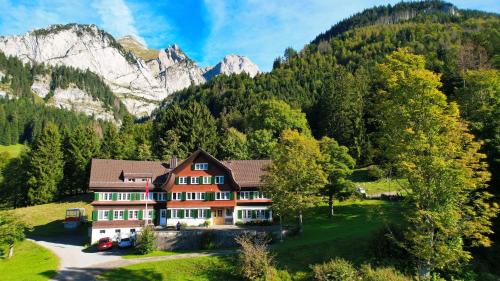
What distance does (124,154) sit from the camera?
8312 cm

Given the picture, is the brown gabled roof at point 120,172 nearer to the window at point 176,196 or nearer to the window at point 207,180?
the window at point 176,196

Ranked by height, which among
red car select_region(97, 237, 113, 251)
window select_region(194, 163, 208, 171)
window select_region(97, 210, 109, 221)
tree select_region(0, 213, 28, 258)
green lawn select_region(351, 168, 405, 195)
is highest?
window select_region(194, 163, 208, 171)

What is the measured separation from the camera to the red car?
44656mm

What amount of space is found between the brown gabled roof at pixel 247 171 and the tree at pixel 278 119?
2700 cm

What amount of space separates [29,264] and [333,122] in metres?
63.0

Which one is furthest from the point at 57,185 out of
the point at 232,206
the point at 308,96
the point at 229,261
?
the point at 308,96

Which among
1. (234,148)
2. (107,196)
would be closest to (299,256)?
(107,196)

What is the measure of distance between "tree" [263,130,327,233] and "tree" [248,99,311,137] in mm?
41169

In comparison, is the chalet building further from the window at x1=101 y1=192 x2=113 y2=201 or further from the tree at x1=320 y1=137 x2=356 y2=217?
the tree at x1=320 y1=137 x2=356 y2=217

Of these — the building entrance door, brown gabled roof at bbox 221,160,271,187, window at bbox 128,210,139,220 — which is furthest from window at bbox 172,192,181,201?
brown gabled roof at bbox 221,160,271,187

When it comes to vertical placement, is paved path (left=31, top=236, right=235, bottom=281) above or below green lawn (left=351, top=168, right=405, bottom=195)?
below

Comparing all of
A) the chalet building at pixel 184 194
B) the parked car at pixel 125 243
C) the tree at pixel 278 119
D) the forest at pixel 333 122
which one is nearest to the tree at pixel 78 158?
the forest at pixel 333 122

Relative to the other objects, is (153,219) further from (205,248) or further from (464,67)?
(464,67)

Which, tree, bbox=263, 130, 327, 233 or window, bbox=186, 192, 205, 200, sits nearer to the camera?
tree, bbox=263, 130, 327, 233
